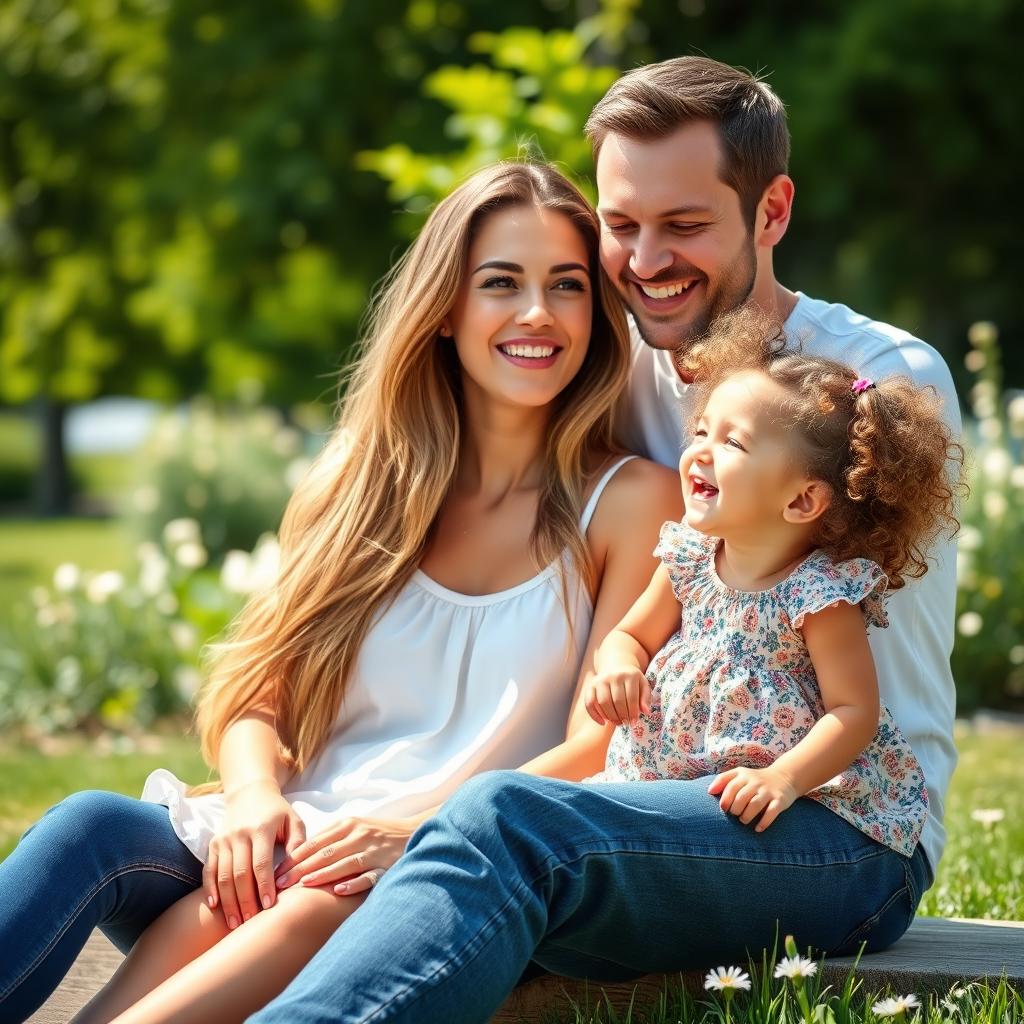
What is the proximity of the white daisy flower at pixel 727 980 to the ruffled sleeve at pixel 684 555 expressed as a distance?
0.65 metres

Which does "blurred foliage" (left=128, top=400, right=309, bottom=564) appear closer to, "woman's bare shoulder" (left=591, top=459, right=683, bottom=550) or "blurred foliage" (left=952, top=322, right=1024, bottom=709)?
"blurred foliage" (left=952, top=322, right=1024, bottom=709)

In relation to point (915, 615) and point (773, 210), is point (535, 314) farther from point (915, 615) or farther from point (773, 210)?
point (915, 615)

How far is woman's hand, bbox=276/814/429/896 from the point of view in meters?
2.53

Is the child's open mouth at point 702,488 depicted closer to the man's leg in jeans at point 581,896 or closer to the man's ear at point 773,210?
the man's leg in jeans at point 581,896

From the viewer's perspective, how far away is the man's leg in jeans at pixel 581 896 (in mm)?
2105

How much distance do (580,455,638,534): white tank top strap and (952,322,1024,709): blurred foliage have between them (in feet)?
11.5

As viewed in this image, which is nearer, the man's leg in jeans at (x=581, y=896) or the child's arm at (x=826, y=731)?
the man's leg in jeans at (x=581, y=896)

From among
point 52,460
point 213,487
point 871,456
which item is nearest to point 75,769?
point 871,456

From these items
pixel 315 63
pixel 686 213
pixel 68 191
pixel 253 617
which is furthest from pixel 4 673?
pixel 68 191

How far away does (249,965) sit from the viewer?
94.9 inches

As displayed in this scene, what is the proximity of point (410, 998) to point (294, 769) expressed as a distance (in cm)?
105

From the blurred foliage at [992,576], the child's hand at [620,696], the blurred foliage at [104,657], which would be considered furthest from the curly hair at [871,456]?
the blurred foliage at [104,657]

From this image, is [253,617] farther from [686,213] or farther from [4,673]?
[4,673]

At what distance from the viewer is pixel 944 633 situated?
9.57ft
